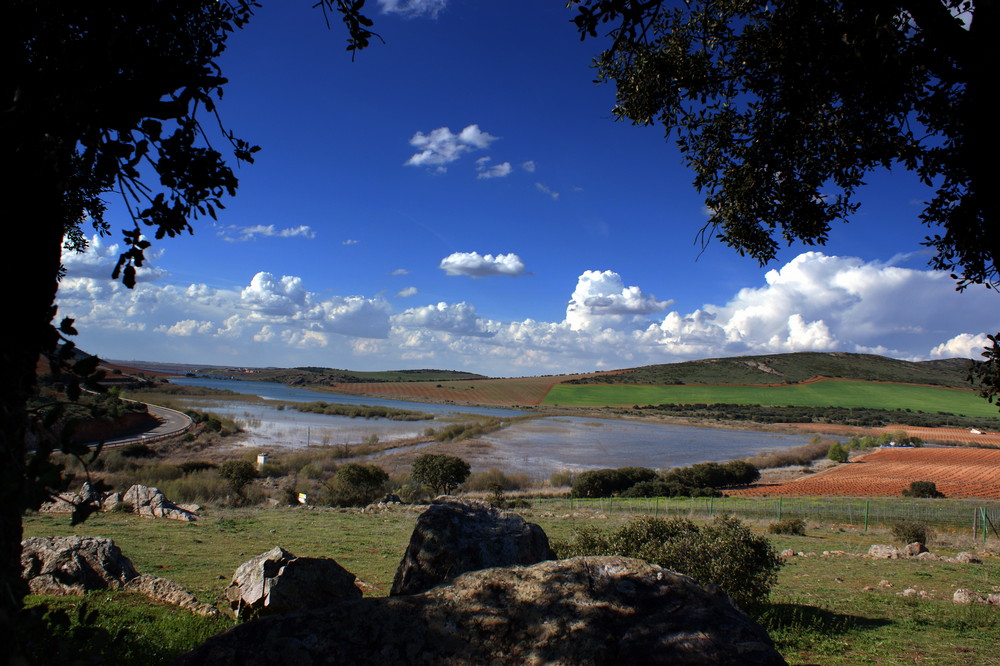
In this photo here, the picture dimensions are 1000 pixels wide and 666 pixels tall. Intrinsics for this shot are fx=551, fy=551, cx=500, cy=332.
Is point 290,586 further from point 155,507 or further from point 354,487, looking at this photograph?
point 354,487

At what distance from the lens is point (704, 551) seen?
401 inches

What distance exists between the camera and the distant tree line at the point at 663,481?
39006mm

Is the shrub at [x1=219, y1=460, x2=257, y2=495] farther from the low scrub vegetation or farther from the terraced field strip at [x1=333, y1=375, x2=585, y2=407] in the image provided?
the terraced field strip at [x1=333, y1=375, x2=585, y2=407]

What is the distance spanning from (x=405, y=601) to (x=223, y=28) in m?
5.56

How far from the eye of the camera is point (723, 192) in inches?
306

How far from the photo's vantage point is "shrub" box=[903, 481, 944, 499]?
36031 mm

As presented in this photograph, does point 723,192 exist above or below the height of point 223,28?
below

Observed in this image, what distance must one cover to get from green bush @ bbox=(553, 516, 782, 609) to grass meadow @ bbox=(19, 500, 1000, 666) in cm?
59

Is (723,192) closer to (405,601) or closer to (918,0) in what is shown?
(918,0)

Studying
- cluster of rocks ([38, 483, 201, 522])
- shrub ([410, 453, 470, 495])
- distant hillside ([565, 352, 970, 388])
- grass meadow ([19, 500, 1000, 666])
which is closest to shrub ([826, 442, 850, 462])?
grass meadow ([19, 500, 1000, 666])

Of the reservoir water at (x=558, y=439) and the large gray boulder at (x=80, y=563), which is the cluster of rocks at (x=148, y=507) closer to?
the large gray boulder at (x=80, y=563)

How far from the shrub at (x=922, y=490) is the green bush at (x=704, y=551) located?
3395 cm

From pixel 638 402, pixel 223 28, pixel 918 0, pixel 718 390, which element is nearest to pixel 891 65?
pixel 918 0

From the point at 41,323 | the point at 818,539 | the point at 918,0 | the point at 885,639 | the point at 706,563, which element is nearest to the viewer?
the point at 41,323
